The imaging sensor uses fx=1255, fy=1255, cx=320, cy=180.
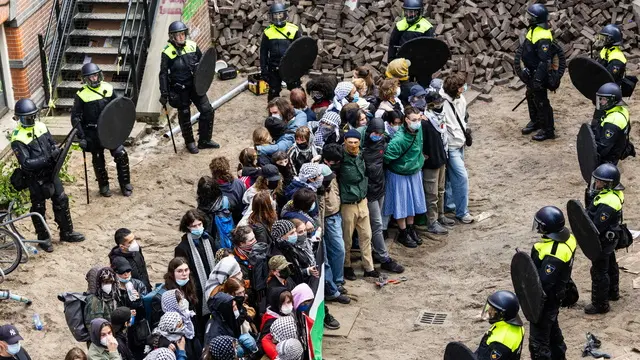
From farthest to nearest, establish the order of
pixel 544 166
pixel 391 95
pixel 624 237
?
1. pixel 544 166
2. pixel 391 95
3. pixel 624 237

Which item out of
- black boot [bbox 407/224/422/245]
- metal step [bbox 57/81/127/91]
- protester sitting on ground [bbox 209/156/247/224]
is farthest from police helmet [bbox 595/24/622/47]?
metal step [bbox 57/81/127/91]

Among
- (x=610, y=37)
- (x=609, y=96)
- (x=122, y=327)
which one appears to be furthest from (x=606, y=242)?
(x=122, y=327)

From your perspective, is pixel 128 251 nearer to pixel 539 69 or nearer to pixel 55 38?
pixel 539 69

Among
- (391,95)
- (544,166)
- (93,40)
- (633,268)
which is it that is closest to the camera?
(633,268)

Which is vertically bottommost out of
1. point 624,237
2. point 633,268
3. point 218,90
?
point 218,90

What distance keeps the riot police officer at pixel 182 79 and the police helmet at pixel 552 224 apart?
6896 mm

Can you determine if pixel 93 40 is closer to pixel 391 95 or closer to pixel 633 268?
pixel 391 95

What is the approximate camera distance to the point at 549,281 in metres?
12.2

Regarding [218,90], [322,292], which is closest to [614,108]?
[322,292]

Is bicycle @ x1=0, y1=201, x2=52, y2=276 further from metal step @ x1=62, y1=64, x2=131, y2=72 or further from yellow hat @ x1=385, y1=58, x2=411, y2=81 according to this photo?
metal step @ x1=62, y1=64, x2=131, y2=72

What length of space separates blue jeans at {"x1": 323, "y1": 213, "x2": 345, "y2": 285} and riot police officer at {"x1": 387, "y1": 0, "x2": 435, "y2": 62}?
469 centimetres

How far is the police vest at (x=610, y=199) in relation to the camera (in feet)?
42.7

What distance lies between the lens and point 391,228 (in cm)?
1620

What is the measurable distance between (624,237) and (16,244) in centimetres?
679
